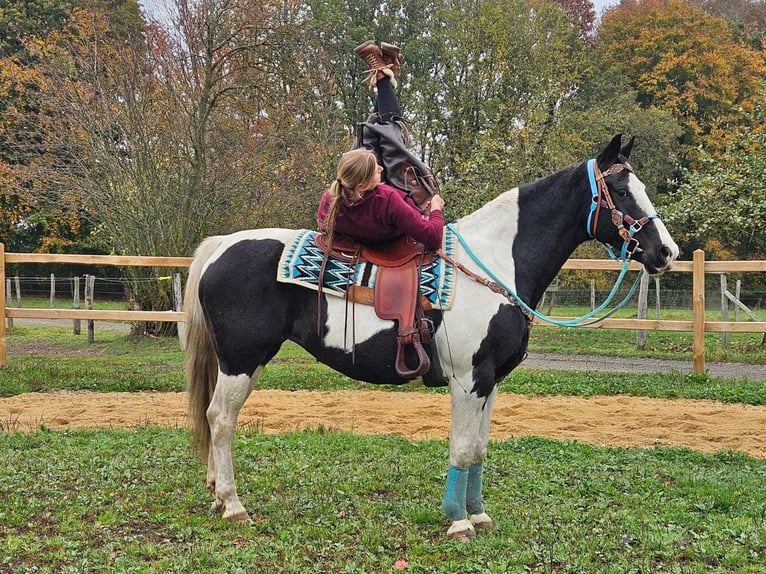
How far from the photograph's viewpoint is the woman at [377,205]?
3689 millimetres

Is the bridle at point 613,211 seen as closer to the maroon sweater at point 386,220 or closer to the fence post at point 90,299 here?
the maroon sweater at point 386,220

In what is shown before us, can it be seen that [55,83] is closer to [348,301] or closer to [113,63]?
[113,63]

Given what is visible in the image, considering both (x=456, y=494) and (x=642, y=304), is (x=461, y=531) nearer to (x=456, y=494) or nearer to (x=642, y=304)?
(x=456, y=494)

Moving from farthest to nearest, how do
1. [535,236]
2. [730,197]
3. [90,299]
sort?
[90,299] < [730,197] < [535,236]

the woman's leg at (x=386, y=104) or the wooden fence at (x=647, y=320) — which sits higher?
the woman's leg at (x=386, y=104)

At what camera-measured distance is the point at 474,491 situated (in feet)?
13.1

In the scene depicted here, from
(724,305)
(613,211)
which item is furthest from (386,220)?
(724,305)

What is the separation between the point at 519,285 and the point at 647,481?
1818 millimetres

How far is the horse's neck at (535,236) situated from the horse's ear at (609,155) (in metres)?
0.19

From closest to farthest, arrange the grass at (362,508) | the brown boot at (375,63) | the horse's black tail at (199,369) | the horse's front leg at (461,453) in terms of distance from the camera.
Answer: the grass at (362,508) < the horse's front leg at (461,453) < the horse's black tail at (199,369) < the brown boot at (375,63)

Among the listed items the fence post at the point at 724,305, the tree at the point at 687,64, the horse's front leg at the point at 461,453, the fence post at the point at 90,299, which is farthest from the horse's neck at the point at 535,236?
the tree at the point at 687,64

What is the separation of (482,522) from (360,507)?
2.47 ft

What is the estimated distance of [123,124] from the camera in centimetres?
1355

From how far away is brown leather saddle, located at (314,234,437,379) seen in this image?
3.77 m
